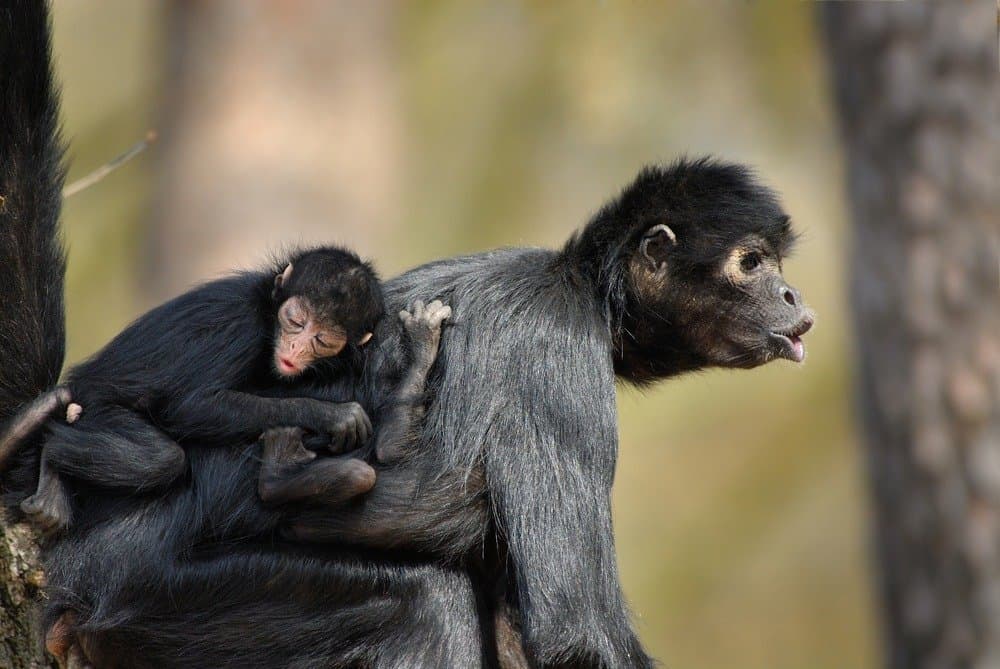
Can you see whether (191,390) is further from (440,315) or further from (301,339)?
(440,315)

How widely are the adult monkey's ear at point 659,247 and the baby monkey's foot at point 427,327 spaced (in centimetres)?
112

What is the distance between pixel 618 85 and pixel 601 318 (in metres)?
17.6

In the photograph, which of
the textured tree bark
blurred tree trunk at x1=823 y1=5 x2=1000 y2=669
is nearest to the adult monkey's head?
the textured tree bark

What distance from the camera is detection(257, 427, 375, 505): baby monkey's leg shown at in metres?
5.08

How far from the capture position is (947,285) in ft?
→ 30.6

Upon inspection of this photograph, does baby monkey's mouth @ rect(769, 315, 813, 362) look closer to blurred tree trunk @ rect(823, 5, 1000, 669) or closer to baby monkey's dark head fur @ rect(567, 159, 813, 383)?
baby monkey's dark head fur @ rect(567, 159, 813, 383)

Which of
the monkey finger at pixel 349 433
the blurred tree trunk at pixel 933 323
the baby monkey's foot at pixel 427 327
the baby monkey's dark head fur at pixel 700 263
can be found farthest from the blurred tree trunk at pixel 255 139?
the monkey finger at pixel 349 433

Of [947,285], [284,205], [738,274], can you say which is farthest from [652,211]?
[284,205]

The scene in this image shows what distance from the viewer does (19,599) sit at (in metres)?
5.07

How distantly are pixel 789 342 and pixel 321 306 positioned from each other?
2.39 m

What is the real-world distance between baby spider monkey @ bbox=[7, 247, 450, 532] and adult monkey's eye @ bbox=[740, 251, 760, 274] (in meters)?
1.62

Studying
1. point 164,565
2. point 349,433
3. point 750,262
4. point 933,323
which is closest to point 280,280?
point 349,433

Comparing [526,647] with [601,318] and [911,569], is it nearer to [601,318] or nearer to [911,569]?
[601,318]

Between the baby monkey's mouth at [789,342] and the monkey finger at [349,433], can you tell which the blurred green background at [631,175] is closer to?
the baby monkey's mouth at [789,342]
